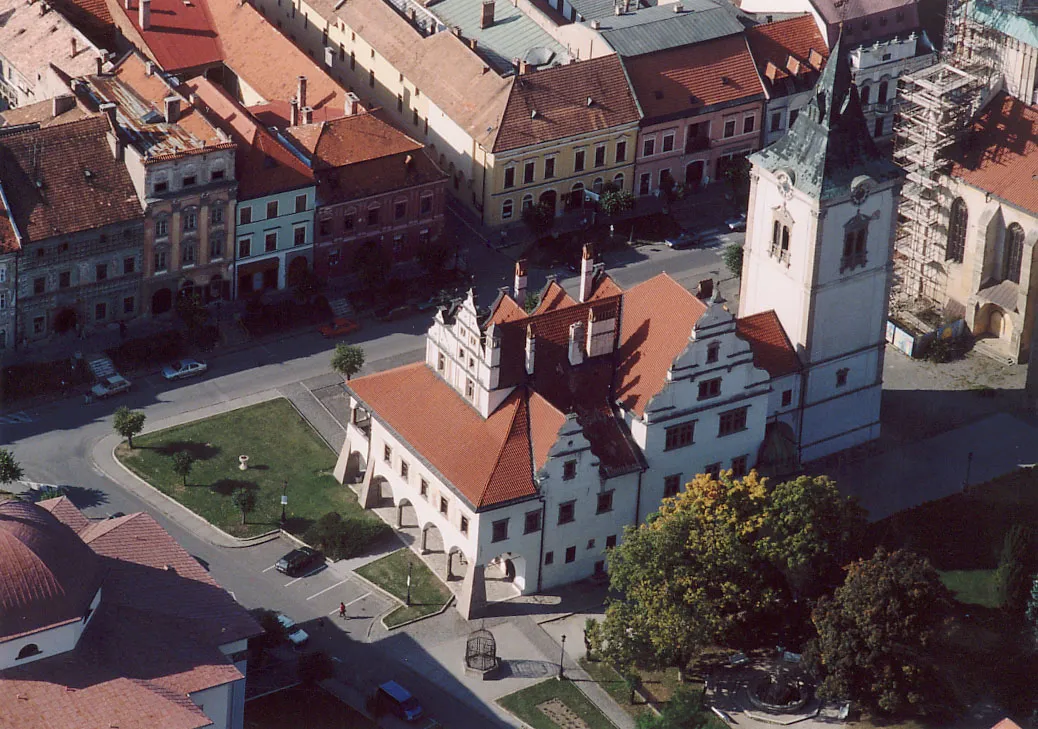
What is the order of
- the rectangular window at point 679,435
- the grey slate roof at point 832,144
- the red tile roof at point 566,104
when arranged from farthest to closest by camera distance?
the red tile roof at point 566,104 < the rectangular window at point 679,435 < the grey slate roof at point 832,144

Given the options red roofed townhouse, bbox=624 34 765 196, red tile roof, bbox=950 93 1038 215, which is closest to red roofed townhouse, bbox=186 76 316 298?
red roofed townhouse, bbox=624 34 765 196

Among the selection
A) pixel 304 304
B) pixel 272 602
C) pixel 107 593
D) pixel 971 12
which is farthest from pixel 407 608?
pixel 971 12

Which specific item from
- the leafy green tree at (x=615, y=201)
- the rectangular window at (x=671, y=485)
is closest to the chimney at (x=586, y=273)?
the rectangular window at (x=671, y=485)

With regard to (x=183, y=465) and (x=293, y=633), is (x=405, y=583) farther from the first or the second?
(x=183, y=465)

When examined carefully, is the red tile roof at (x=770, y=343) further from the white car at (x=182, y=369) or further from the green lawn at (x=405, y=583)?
the white car at (x=182, y=369)

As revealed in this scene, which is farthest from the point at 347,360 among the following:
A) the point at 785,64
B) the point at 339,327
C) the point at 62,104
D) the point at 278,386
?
the point at 785,64
